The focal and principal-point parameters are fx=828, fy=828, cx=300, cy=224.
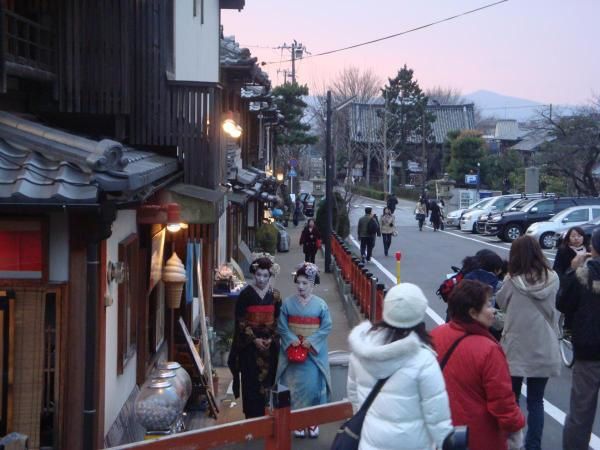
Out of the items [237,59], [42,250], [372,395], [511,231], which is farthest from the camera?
[511,231]

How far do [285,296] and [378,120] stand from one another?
49.4 m

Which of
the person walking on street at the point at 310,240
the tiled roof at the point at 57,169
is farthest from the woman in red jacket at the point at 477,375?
the person walking on street at the point at 310,240

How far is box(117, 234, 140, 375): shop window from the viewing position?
24.6 feet

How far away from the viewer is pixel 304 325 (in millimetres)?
7746

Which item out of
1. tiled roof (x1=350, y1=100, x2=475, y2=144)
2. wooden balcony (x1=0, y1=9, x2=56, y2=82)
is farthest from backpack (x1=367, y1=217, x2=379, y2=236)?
tiled roof (x1=350, y1=100, x2=475, y2=144)

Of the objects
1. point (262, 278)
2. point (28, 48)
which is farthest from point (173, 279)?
point (28, 48)

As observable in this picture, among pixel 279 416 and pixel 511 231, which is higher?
pixel 279 416

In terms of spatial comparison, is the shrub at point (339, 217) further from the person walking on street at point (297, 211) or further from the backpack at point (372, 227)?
the person walking on street at point (297, 211)

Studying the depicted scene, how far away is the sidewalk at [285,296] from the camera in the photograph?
9.66 m

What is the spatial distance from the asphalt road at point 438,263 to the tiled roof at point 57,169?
5.14 meters

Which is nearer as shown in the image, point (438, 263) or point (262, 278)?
point (262, 278)

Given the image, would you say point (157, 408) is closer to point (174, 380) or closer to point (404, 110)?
point (174, 380)

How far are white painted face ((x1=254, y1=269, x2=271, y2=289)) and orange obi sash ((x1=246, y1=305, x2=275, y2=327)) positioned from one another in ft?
0.66

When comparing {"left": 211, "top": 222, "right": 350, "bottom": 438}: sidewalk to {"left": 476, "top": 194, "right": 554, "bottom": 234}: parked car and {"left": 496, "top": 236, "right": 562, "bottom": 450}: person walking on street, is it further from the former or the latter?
{"left": 476, "top": 194, "right": 554, "bottom": 234}: parked car
